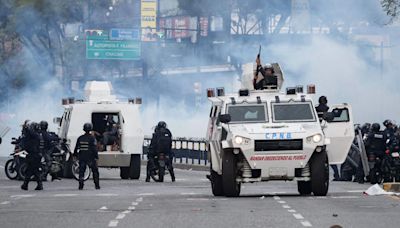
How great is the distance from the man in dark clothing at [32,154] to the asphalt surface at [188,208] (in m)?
0.47

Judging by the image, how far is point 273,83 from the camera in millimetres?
30516

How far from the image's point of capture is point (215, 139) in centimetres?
2911

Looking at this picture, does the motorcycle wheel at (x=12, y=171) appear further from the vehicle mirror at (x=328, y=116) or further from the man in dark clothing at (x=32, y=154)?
the vehicle mirror at (x=328, y=116)

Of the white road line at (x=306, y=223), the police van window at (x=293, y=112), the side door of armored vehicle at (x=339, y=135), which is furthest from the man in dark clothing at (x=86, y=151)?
the white road line at (x=306, y=223)

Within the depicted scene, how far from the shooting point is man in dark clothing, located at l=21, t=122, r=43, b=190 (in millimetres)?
33094

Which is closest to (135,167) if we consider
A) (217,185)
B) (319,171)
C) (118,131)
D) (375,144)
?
(118,131)

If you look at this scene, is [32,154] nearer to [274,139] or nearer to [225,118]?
[225,118]

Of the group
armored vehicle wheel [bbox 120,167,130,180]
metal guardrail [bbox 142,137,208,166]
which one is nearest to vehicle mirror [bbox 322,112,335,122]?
armored vehicle wheel [bbox 120,167,130,180]

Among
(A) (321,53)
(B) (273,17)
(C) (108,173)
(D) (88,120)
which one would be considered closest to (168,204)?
(D) (88,120)

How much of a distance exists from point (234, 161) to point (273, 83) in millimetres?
3205

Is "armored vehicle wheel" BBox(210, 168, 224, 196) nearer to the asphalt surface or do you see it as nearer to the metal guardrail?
the asphalt surface

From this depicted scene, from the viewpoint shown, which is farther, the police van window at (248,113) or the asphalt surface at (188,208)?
the police van window at (248,113)

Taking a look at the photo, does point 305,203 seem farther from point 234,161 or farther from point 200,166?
point 200,166

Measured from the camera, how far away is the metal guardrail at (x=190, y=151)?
51.6 metres
